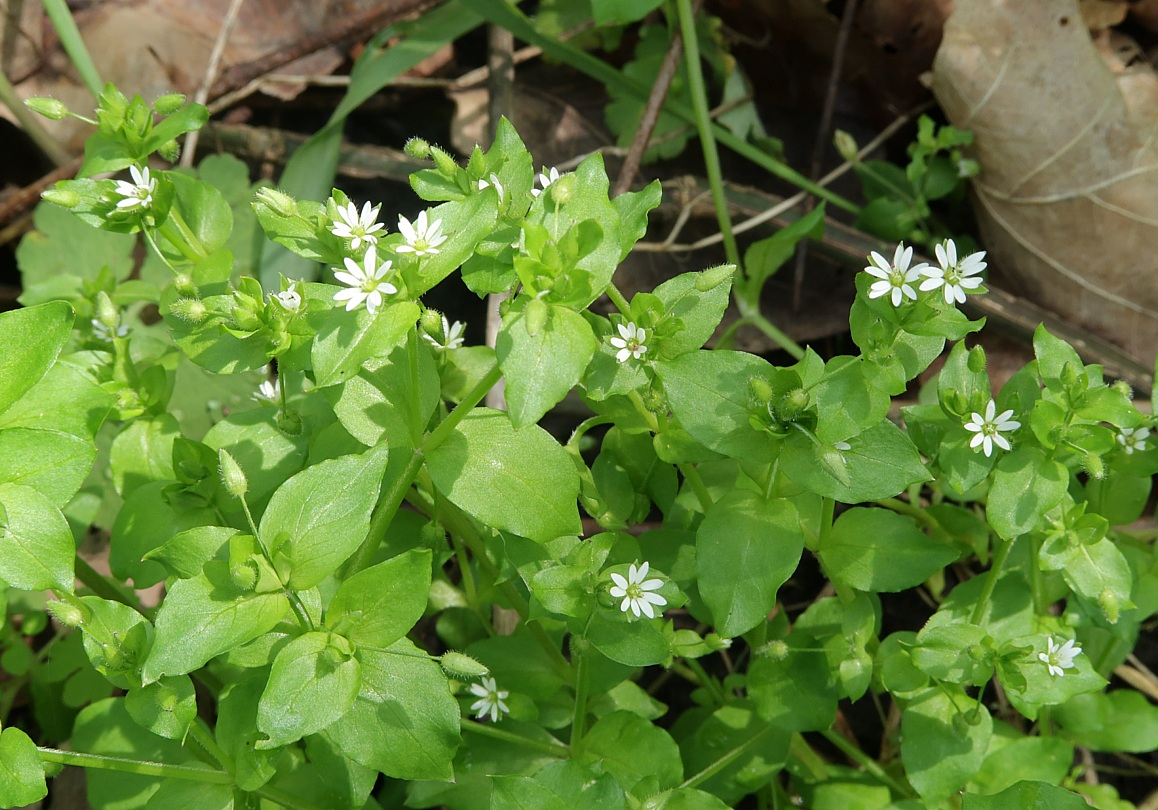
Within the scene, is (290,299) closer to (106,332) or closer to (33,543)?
(33,543)

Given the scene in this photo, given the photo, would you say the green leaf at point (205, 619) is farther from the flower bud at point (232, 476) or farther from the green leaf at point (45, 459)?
the green leaf at point (45, 459)

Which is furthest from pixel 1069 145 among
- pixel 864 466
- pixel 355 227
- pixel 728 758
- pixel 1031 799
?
pixel 355 227

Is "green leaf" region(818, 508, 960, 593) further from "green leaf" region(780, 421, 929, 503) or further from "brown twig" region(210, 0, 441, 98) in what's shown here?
"brown twig" region(210, 0, 441, 98)

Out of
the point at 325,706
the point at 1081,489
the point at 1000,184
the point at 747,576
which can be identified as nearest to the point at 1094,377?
the point at 1081,489

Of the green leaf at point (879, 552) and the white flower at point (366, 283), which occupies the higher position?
the white flower at point (366, 283)

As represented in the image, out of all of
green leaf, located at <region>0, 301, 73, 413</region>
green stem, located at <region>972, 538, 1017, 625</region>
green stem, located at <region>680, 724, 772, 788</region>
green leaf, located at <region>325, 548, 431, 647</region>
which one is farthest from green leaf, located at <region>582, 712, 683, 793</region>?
green leaf, located at <region>0, 301, 73, 413</region>

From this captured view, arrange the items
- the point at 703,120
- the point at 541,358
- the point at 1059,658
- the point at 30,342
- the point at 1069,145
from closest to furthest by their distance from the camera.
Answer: the point at 541,358 → the point at 30,342 → the point at 1059,658 → the point at 703,120 → the point at 1069,145

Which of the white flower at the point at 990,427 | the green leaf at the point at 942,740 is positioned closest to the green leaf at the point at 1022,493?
the white flower at the point at 990,427
